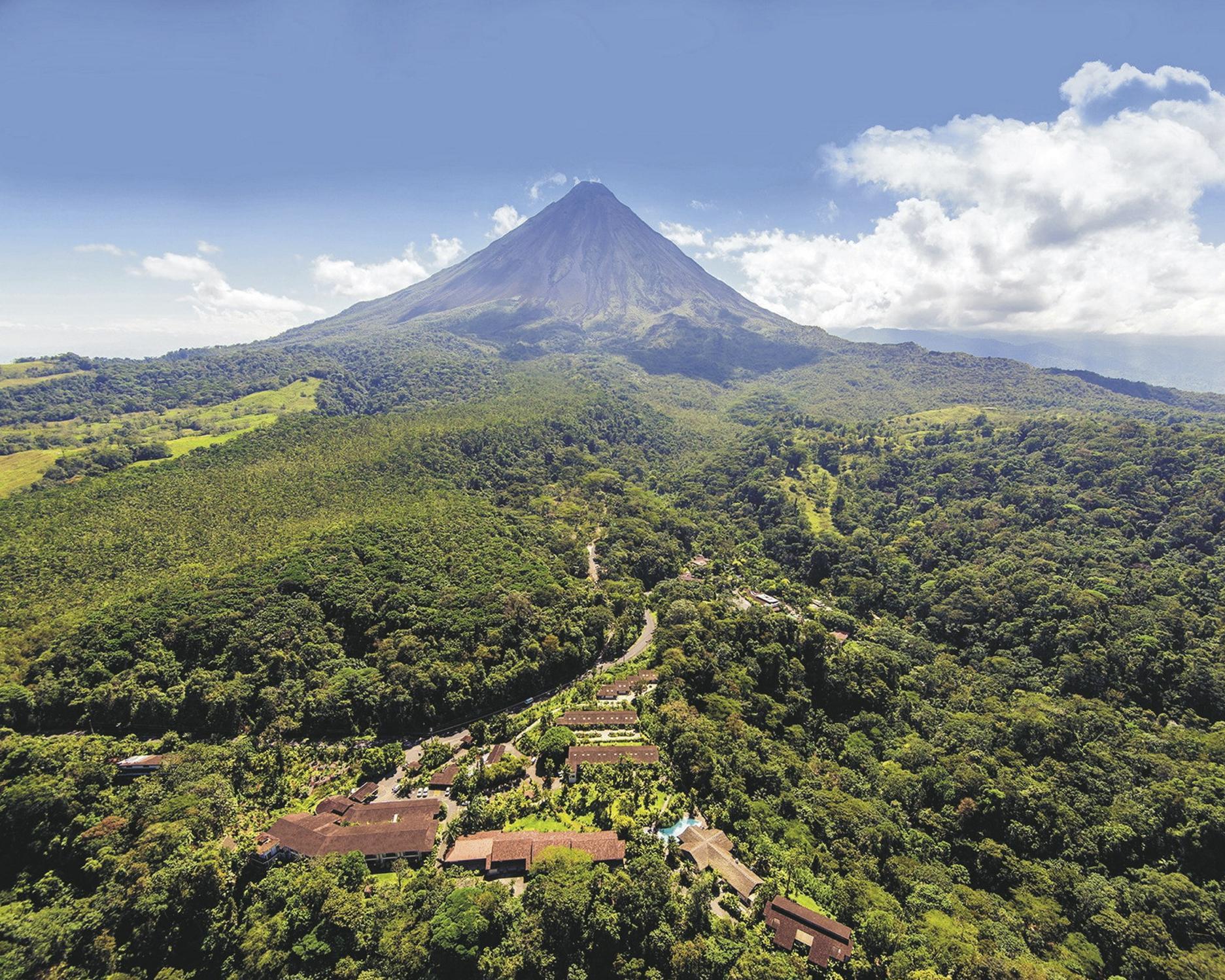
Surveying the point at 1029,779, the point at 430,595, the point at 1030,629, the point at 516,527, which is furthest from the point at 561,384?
the point at 1029,779

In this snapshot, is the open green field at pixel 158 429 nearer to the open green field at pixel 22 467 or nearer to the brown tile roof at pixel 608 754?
the open green field at pixel 22 467

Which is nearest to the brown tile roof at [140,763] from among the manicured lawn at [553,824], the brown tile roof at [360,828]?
the brown tile roof at [360,828]

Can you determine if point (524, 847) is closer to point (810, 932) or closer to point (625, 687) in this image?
point (810, 932)

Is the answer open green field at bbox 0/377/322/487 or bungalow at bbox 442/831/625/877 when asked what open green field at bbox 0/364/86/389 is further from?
bungalow at bbox 442/831/625/877

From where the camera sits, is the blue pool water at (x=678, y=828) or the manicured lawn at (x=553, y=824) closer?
the blue pool water at (x=678, y=828)

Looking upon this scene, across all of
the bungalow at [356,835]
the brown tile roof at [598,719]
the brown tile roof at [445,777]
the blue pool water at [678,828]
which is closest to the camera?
the bungalow at [356,835]

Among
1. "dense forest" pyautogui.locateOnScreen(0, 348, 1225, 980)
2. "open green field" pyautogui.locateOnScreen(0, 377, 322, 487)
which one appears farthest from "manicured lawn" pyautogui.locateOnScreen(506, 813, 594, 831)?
"open green field" pyautogui.locateOnScreen(0, 377, 322, 487)
